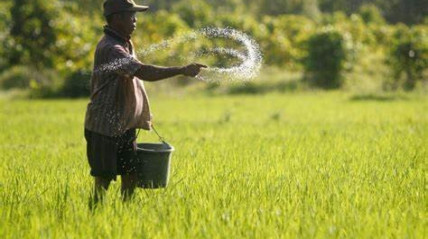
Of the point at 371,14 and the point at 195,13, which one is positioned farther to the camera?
the point at 371,14

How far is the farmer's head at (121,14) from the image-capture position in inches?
139

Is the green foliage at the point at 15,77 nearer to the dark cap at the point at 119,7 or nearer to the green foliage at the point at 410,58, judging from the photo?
the green foliage at the point at 410,58

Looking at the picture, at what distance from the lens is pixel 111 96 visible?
352 centimetres

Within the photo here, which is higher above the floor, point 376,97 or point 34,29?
point 34,29

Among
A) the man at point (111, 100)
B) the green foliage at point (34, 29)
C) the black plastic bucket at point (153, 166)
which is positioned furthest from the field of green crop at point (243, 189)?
the green foliage at point (34, 29)

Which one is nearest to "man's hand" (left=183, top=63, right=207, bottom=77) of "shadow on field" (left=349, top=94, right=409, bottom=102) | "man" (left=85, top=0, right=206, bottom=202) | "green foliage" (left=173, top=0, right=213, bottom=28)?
"man" (left=85, top=0, right=206, bottom=202)

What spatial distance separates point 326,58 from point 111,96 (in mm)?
18004

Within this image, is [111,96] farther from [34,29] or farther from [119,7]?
[34,29]

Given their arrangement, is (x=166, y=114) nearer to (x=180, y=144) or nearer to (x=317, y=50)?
(x=180, y=144)

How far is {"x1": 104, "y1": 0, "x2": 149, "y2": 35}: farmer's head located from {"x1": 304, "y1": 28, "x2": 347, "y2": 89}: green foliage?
695 inches

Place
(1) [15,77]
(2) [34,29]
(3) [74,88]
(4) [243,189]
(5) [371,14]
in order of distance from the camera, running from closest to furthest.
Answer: (4) [243,189] → (2) [34,29] → (3) [74,88] → (1) [15,77] → (5) [371,14]

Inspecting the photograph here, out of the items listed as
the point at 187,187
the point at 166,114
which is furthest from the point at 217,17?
the point at 187,187

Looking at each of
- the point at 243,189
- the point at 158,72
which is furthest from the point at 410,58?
the point at 158,72

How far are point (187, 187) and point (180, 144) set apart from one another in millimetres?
3154
